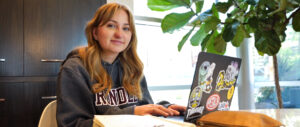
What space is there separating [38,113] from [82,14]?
0.73 metres

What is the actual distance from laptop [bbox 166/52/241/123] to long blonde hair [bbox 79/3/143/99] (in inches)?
19.4

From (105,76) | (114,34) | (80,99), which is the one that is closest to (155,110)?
(80,99)

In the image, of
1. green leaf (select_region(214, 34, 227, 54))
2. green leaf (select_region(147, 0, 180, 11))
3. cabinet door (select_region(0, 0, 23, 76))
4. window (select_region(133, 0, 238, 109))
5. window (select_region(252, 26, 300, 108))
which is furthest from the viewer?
window (select_region(252, 26, 300, 108))

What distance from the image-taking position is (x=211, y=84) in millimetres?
652

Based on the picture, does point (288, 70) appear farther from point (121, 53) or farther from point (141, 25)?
point (121, 53)

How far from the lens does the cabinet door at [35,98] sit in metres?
1.49

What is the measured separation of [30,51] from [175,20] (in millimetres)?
921

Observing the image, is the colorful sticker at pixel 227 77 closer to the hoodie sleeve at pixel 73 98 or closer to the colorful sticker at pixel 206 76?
the colorful sticker at pixel 206 76

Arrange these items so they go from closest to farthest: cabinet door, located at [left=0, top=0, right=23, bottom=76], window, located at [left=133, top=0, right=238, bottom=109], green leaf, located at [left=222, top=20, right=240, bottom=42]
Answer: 1. green leaf, located at [left=222, top=20, right=240, bottom=42]
2. cabinet door, located at [left=0, top=0, right=23, bottom=76]
3. window, located at [left=133, top=0, right=238, bottom=109]

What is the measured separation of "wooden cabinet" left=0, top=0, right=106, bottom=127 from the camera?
1419 millimetres

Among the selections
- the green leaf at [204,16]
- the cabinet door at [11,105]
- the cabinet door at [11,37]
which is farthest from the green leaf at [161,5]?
the cabinet door at [11,105]

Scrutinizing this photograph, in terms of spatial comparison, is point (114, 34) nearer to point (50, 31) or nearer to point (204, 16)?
point (204, 16)

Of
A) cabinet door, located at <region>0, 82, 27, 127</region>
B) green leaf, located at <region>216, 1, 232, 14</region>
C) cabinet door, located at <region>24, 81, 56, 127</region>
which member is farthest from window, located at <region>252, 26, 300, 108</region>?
cabinet door, located at <region>0, 82, 27, 127</region>

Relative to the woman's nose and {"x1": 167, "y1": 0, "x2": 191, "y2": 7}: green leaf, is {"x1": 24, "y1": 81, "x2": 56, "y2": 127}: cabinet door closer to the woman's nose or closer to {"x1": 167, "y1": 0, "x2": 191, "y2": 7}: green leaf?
the woman's nose
